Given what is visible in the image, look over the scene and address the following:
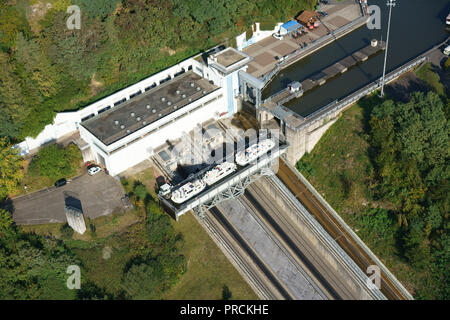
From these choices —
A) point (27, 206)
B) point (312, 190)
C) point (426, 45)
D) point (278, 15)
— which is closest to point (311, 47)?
point (278, 15)

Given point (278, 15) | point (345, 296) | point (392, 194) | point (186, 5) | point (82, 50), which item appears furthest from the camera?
point (278, 15)

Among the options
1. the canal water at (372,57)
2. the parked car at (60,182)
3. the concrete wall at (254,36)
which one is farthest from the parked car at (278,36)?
the parked car at (60,182)

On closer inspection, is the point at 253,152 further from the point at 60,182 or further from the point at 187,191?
the point at 60,182

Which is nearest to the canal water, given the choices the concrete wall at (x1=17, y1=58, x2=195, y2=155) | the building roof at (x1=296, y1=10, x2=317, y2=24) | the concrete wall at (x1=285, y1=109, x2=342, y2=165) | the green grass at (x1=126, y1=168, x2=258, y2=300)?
the concrete wall at (x1=285, y1=109, x2=342, y2=165)

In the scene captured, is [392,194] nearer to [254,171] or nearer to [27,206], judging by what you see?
[254,171]

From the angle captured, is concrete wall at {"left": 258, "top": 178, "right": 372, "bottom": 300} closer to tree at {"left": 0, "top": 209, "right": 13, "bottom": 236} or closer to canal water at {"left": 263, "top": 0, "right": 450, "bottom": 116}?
canal water at {"left": 263, "top": 0, "right": 450, "bottom": 116}
